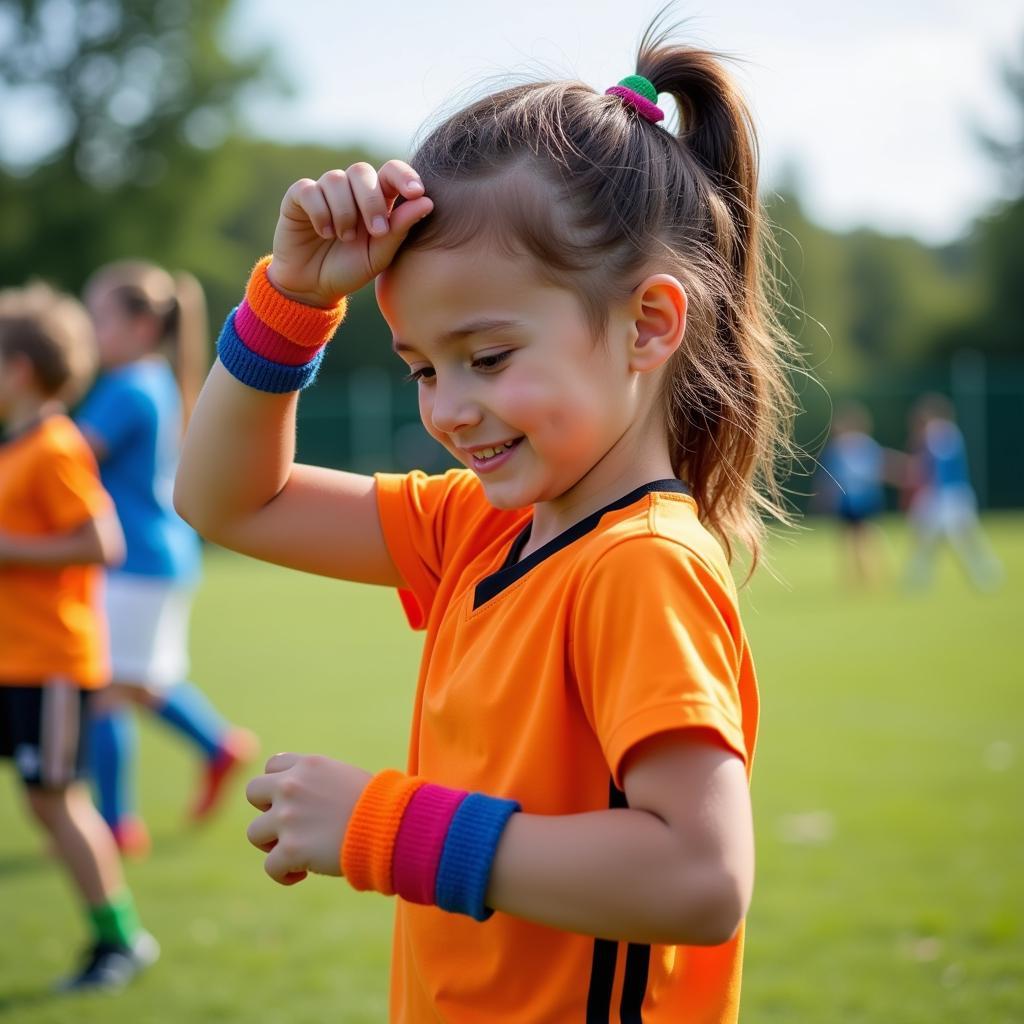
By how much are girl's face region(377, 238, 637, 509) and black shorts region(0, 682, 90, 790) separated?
9.75ft

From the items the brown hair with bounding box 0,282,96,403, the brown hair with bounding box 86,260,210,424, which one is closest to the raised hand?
the brown hair with bounding box 0,282,96,403

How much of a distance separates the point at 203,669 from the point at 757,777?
17.3ft

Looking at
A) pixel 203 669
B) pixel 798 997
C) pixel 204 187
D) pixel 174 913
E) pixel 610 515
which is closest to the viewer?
pixel 610 515

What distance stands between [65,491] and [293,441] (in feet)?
9.18

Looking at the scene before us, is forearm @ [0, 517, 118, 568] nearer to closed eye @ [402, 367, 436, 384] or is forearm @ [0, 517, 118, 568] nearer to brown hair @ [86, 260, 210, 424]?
brown hair @ [86, 260, 210, 424]

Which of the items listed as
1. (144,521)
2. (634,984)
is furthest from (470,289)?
(144,521)

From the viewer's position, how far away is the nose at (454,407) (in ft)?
5.17

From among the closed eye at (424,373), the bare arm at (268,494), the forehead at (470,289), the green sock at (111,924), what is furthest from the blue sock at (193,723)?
the forehead at (470,289)

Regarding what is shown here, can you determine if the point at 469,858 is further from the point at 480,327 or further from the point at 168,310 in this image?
the point at 168,310

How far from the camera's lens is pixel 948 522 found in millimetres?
15516

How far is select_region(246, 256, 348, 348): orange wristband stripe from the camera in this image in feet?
5.88

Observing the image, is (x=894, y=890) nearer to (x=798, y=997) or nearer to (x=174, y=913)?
(x=798, y=997)

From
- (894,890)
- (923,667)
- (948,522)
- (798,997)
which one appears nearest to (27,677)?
(798,997)

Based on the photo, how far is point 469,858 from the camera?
135cm
